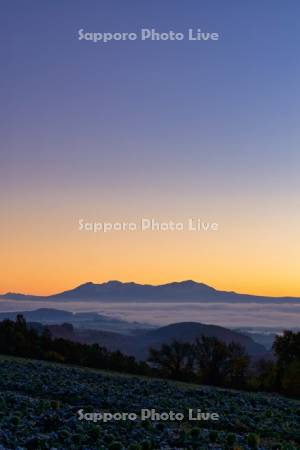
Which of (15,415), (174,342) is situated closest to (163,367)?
(174,342)

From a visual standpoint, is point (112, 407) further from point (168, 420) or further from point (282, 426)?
point (282, 426)

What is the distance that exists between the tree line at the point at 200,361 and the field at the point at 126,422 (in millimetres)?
19485

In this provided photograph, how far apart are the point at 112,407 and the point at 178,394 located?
844cm

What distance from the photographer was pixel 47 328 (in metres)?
73.7

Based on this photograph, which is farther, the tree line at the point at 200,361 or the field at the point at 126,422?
the tree line at the point at 200,361

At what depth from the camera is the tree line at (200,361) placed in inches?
2408

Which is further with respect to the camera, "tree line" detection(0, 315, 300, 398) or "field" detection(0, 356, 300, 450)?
"tree line" detection(0, 315, 300, 398)

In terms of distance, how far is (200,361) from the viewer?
63531 millimetres

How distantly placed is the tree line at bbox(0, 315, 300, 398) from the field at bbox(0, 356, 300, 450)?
19.5 metres

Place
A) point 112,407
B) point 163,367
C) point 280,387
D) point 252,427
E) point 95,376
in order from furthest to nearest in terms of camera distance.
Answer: point 163,367
point 280,387
point 95,376
point 112,407
point 252,427

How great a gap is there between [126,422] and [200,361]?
129 ft

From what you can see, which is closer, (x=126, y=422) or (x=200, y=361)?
(x=126, y=422)

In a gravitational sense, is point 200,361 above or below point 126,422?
below

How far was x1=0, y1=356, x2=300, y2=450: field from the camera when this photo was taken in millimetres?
21266
